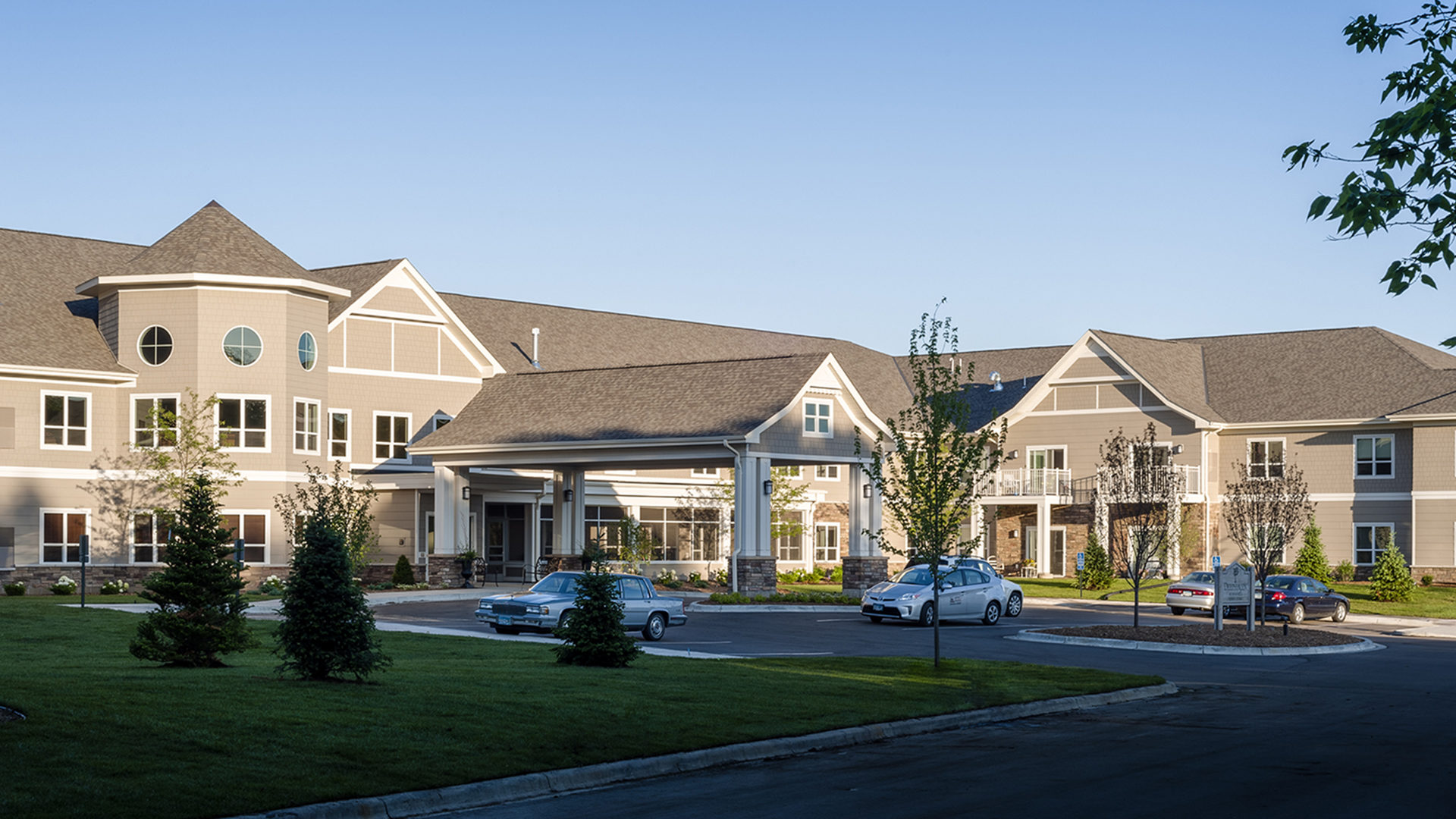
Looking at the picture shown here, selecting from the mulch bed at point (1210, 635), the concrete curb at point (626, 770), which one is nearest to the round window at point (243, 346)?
the mulch bed at point (1210, 635)

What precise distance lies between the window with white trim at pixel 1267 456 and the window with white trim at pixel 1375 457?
106 inches

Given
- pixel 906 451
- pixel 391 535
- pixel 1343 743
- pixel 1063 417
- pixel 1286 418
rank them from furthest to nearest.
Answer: pixel 1063 417, pixel 1286 418, pixel 391 535, pixel 906 451, pixel 1343 743

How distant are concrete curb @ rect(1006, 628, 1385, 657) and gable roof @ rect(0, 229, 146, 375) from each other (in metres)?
27.1

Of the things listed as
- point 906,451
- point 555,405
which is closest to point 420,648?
point 906,451

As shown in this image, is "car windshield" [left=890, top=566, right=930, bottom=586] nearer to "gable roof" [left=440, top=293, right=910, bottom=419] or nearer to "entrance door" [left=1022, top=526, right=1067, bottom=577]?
"gable roof" [left=440, top=293, right=910, bottom=419]

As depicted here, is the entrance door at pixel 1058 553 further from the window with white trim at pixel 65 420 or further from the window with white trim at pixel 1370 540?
the window with white trim at pixel 65 420

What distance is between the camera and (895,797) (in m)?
12.1

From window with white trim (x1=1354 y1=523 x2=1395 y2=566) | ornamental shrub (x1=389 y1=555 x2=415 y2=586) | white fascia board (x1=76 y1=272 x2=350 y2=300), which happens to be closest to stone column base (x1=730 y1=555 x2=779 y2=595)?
ornamental shrub (x1=389 y1=555 x2=415 y2=586)

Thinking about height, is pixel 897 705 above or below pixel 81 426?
below

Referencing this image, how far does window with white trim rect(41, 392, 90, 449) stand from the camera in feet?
136

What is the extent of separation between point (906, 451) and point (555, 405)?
24.3 meters

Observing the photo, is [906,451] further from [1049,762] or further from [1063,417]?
[1063,417]

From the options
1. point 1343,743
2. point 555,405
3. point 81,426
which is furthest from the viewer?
point 555,405

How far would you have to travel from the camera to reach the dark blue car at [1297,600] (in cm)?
3816
